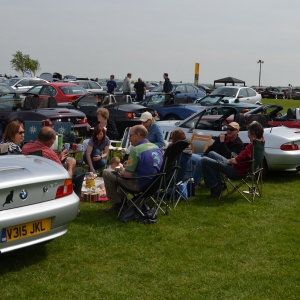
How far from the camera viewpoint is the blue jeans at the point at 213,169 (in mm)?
7668

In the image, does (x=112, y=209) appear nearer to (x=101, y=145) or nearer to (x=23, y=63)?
(x=101, y=145)

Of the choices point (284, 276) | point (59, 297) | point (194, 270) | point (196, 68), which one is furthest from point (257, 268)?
point (196, 68)

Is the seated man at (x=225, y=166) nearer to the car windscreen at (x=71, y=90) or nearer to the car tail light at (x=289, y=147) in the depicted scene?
the car tail light at (x=289, y=147)

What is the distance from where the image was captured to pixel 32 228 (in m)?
4.58

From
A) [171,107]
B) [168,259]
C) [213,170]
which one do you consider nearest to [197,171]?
[213,170]

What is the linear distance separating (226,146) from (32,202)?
458 centimetres

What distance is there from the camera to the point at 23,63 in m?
64.0

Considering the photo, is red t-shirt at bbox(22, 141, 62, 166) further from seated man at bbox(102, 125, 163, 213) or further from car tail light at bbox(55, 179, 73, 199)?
car tail light at bbox(55, 179, 73, 199)

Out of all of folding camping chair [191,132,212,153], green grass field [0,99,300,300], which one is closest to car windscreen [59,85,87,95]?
folding camping chair [191,132,212,153]

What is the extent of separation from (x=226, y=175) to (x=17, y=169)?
379 centimetres

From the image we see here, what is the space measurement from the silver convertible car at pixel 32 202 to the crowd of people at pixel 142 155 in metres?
0.94

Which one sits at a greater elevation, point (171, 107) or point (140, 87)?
point (140, 87)

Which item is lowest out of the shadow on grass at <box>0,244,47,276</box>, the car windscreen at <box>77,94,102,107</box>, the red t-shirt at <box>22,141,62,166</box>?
the shadow on grass at <box>0,244,47,276</box>

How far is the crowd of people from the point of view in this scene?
6.36 m
